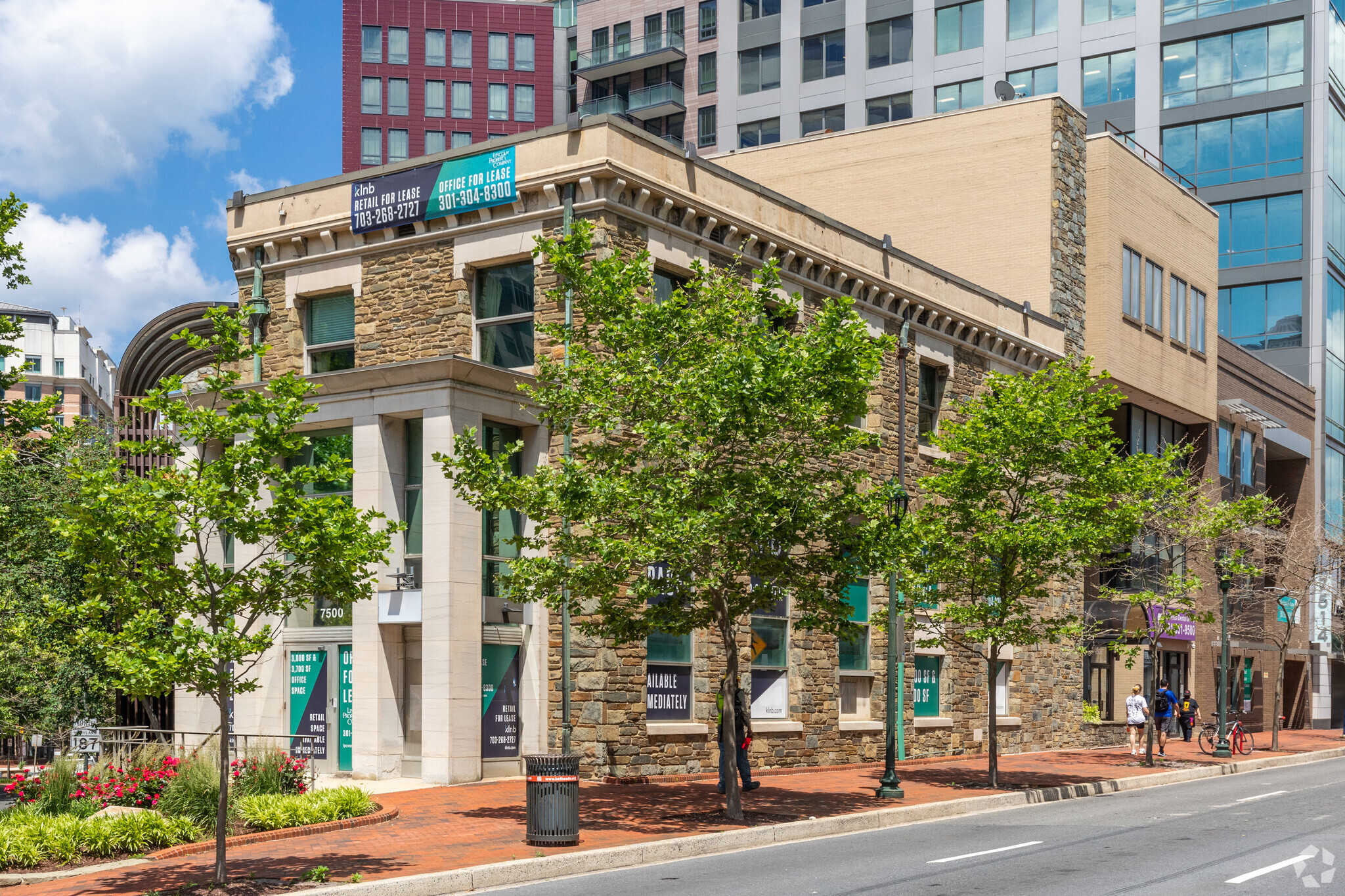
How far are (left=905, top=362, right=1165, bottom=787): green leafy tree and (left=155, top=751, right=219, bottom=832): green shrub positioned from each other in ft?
39.2

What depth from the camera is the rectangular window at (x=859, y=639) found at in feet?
91.5

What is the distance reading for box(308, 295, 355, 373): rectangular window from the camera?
992 inches

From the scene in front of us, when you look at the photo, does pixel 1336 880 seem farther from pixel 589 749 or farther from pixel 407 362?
pixel 407 362

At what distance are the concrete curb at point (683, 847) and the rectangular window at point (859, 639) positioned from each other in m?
5.36

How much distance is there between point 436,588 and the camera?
2070 cm

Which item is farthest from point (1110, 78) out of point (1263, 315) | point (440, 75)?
point (440, 75)

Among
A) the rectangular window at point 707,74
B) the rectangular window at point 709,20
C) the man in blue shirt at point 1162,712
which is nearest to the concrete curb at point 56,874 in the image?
the man in blue shirt at point 1162,712

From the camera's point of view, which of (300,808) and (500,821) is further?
(500,821)

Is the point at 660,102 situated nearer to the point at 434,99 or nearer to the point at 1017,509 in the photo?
the point at 434,99

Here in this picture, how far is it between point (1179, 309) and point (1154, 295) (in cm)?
236

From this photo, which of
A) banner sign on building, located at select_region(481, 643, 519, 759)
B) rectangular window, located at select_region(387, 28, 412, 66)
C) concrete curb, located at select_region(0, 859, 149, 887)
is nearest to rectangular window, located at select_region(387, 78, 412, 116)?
rectangular window, located at select_region(387, 28, 412, 66)

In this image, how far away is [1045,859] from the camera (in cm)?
1482

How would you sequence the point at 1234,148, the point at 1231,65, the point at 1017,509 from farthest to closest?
the point at 1234,148 < the point at 1231,65 < the point at 1017,509

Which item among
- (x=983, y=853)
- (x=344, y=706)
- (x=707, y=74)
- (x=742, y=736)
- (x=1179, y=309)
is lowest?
(x=983, y=853)
